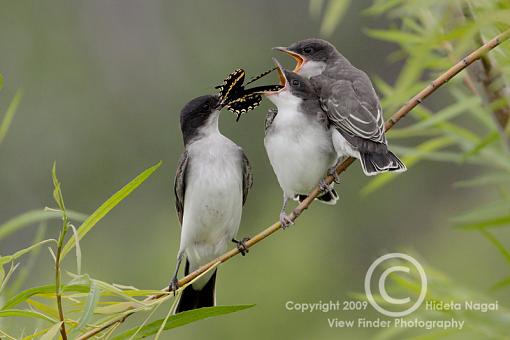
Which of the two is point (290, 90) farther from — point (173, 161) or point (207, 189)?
point (173, 161)

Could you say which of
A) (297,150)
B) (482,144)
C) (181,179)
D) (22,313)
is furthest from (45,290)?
(181,179)

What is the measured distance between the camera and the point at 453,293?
106 inches

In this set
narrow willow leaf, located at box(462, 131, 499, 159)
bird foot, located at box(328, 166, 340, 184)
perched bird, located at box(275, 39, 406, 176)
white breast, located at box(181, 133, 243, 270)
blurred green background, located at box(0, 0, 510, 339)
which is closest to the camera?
narrow willow leaf, located at box(462, 131, 499, 159)

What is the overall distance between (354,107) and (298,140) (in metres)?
0.34

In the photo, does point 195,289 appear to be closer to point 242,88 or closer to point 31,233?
point 242,88

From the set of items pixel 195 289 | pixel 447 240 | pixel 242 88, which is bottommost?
pixel 447 240

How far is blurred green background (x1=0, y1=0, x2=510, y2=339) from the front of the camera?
9.68 m

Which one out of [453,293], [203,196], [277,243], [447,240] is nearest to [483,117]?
[453,293]

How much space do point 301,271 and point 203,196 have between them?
18.8ft

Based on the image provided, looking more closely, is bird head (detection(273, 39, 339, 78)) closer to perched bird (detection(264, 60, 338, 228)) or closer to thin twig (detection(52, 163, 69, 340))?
perched bird (detection(264, 60, 338, 228))

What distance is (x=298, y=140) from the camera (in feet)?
11.5

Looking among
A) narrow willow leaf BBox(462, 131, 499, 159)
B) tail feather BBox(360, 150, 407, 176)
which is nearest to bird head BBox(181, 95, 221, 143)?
tail feather BBox(360, 150, 407, 176)

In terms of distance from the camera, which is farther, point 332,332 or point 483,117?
point 332,332

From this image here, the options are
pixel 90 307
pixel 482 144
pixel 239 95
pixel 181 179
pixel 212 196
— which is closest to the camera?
pixel 90 307
